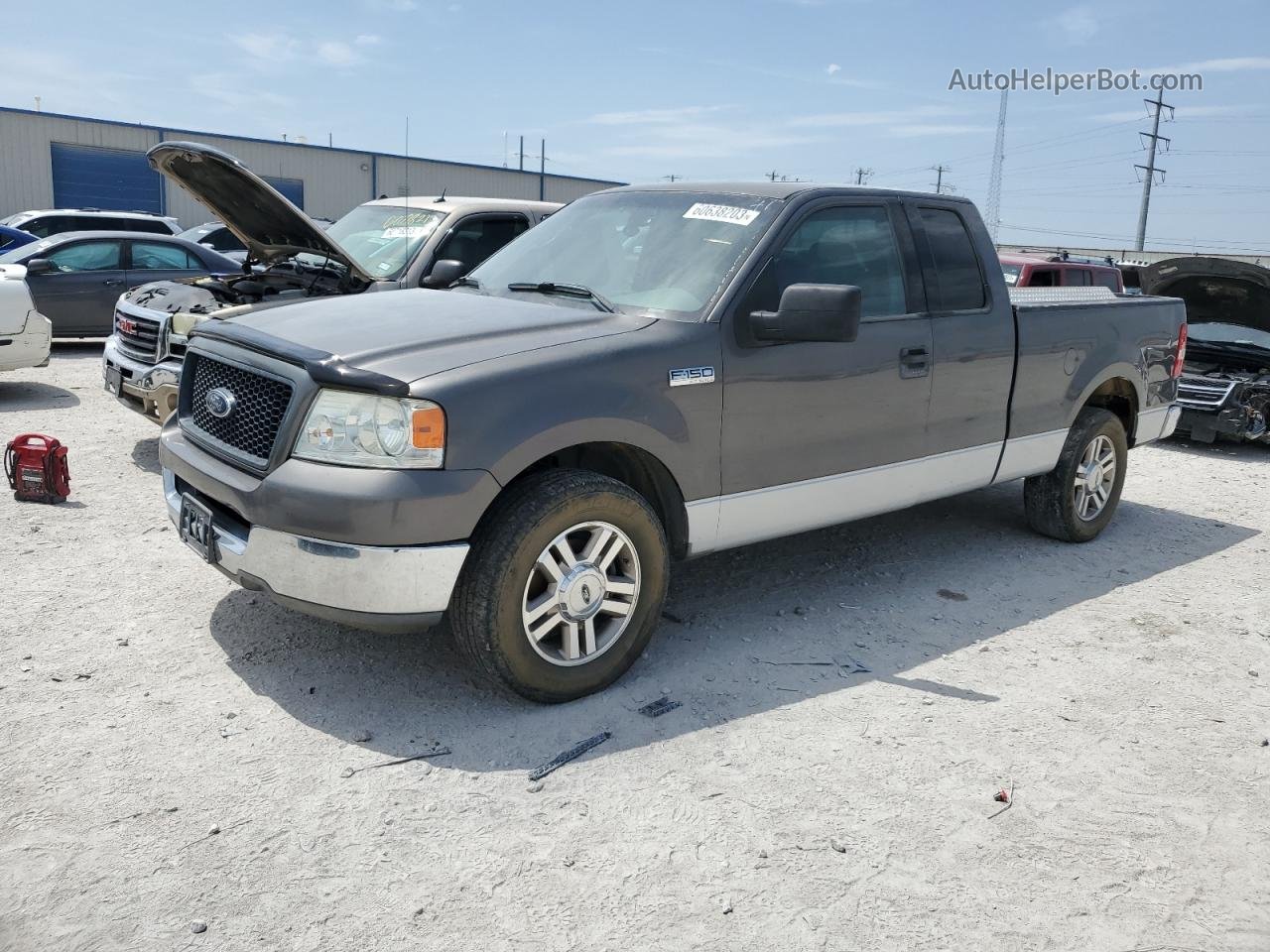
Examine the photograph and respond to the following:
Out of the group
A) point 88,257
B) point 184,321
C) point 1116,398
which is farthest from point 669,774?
point 88,257

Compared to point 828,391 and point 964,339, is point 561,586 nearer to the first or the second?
point 828,391

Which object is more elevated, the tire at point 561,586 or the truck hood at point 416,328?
the truck hood at point 416,328

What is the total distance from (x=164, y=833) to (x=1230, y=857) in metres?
3.10

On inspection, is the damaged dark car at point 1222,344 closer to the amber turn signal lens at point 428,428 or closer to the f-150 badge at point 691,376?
the f-150 badge at point 691,376

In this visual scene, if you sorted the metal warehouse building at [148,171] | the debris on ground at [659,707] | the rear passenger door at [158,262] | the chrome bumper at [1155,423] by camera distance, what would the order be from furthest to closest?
the metal warehouse building at [148,171], the rear passenger door at [158,262], the chrome bumper at [1155,423], the debris on ground at [659,707]

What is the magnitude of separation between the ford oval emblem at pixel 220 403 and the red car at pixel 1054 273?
9.69m

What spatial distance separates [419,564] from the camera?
3375 millimetres

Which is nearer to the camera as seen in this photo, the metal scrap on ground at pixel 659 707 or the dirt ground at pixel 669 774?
the dirt ground at pixel 669 774

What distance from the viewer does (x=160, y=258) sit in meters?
12.3

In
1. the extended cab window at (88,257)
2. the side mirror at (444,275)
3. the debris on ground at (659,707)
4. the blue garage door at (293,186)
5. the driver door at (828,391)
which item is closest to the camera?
the debris on ground at (659,707)

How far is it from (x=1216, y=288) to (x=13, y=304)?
36.2 feet

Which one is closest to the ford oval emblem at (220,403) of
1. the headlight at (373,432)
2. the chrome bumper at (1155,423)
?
the headlight at (373,432)

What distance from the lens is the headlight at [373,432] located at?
11.0 feet

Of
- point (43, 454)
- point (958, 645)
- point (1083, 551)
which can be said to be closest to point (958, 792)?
point (958, 645)
